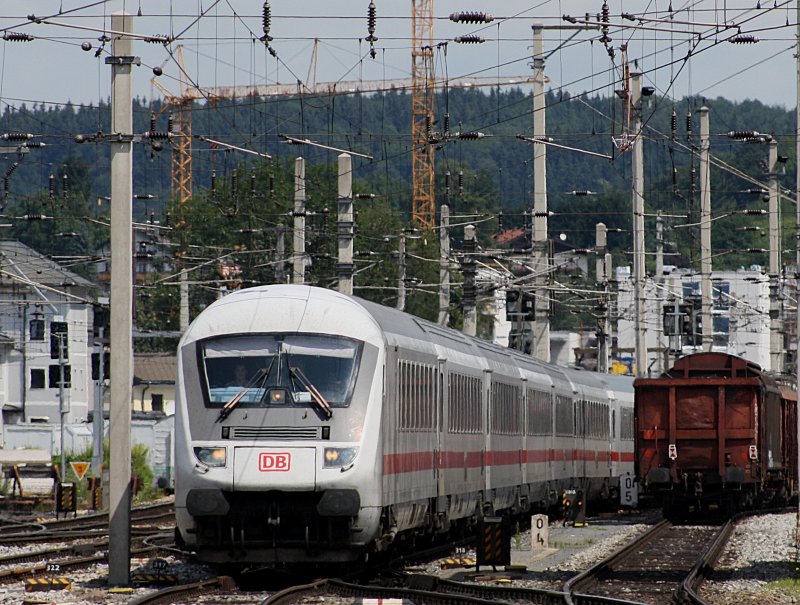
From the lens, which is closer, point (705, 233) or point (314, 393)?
point (314, 393)

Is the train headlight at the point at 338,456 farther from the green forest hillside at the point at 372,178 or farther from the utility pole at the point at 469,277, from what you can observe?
the utility pole at the point at 469,277

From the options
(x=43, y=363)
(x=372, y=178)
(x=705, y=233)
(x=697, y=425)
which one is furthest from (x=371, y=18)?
(x=372, y=178)

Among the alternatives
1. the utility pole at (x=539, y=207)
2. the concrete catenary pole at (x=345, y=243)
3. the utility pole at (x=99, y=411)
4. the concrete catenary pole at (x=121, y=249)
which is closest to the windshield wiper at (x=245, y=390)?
the concrete catenary pole at (x=121, y=249)

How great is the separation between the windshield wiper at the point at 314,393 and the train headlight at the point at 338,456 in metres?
0.36

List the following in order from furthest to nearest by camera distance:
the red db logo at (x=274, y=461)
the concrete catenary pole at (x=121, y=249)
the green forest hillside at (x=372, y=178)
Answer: the green forest hillside at (x=372, y=178), the concrete catenary pole at (x=121, y=249), the red db logo at (x=274, y=461)

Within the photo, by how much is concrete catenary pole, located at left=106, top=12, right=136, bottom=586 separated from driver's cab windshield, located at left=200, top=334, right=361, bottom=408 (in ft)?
6.42

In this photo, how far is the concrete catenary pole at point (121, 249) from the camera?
1844cm

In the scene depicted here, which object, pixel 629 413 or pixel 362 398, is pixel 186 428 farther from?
pixel 629 413

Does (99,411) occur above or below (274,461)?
above

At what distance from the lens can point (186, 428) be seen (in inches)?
655

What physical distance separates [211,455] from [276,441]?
2.37 feet

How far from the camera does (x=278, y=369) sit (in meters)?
16.8

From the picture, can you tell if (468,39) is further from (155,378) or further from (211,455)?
(155,378)

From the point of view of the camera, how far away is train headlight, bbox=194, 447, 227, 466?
16406 millimetres
